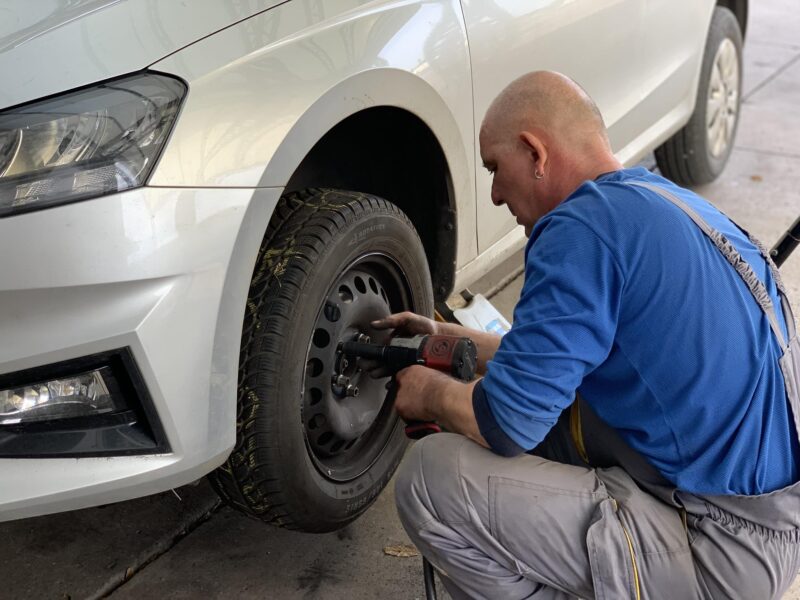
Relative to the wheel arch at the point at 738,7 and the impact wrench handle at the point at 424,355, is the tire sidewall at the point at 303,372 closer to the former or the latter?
the impact wrench handle at the point at 424,355

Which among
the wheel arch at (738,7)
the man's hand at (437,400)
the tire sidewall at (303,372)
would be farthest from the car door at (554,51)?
the wheel arch at (738,7)

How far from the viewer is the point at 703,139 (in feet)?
14.1

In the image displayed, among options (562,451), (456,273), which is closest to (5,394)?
(562,451)

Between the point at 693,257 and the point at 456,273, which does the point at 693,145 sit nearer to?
the point at 456,273

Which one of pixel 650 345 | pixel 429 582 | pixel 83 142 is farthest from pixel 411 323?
pixel 83 142

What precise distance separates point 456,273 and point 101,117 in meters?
1.20

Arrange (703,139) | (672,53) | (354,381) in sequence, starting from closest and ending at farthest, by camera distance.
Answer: (354,381) < (672,53) < (703,139)


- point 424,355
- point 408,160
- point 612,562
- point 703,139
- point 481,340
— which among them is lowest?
point 703,139

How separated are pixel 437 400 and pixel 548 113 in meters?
0.59

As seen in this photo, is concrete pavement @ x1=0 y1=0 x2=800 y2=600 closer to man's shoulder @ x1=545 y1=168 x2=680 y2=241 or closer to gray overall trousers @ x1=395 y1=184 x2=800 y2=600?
gray overall trousers @ x1=395 y1=184 x2=800 y2=600

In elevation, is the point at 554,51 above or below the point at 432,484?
above

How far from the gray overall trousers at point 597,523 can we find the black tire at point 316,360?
0.84 ft

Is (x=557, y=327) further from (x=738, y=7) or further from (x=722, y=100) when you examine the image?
(x=738, y=7)

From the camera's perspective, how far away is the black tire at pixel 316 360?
6.18 ft
